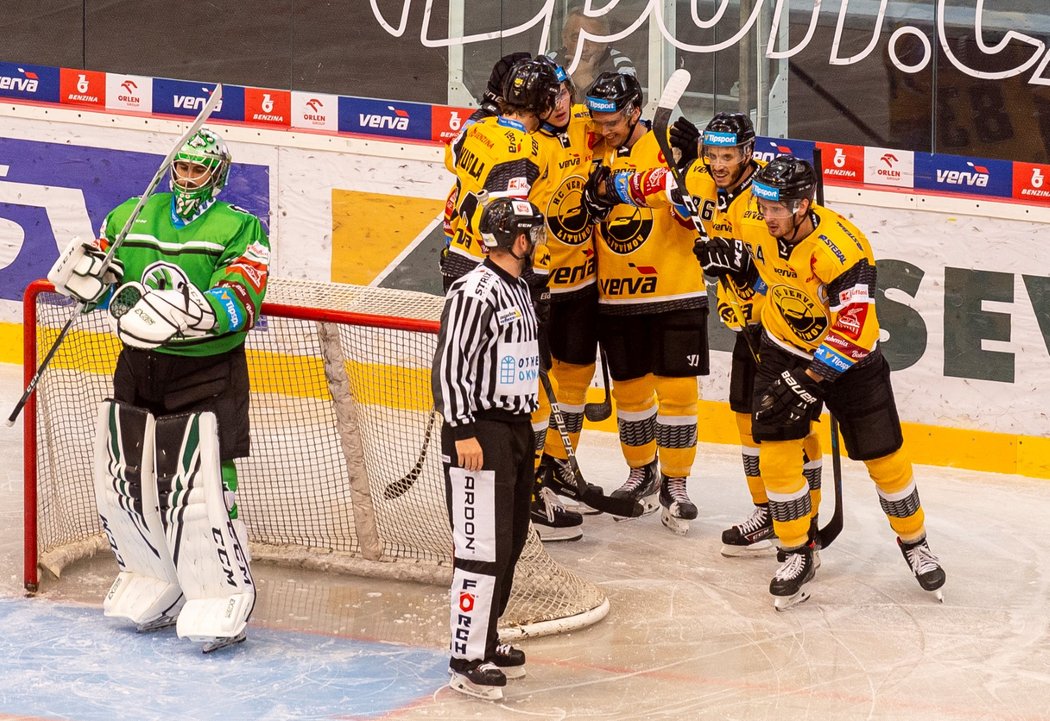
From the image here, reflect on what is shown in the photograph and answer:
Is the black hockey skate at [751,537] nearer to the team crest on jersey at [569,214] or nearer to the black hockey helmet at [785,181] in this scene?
the team crest on jersey at [569,214]

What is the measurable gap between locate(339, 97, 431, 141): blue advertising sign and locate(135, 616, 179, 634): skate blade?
9.93 ft

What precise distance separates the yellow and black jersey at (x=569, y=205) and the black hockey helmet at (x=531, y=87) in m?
0.20

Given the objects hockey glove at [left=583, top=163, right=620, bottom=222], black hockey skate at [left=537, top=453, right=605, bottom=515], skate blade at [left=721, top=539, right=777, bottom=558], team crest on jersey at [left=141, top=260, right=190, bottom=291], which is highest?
hockey glove at [left=583, top=163, right=620, bottom=222]

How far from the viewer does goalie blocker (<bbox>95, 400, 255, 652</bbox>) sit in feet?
13.7

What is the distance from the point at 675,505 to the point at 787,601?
0.86 m

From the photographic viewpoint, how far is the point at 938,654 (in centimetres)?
432

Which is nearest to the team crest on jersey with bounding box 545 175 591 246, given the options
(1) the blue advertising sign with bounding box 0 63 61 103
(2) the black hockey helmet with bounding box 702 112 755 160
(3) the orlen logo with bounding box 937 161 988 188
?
(2) the black hockey helmet with bounding box 702 112 755 160

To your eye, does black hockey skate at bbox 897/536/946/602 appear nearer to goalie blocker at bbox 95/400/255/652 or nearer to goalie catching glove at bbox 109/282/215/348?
goalie blocker at bbox 95/400/255/652

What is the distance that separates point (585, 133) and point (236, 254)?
1604mm

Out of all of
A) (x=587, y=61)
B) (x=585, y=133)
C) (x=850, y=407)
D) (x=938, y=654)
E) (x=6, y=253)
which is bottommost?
(x=938, y=654)

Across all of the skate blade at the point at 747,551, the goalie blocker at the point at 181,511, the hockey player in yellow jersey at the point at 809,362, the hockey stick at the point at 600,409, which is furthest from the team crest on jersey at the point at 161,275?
the skate blade at the point at 747,551

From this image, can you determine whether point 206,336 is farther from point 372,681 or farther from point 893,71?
point 893,71

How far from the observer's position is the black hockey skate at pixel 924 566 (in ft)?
15.5

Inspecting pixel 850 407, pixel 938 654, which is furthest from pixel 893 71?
pixel 938 654
